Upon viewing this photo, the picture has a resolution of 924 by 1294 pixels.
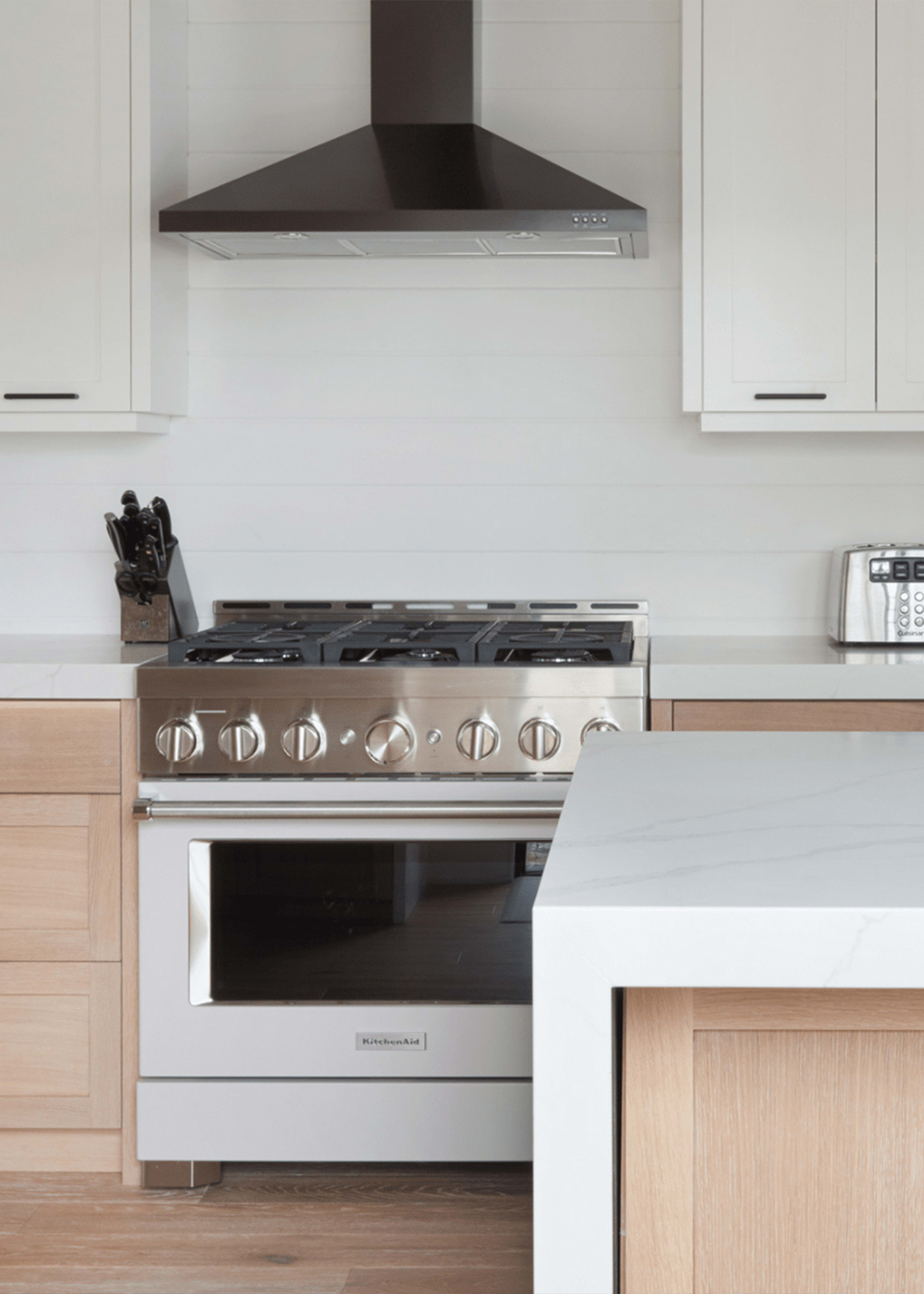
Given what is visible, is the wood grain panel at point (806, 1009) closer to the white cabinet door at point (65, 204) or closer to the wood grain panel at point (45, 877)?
the wood grain panel at point (45, 877)

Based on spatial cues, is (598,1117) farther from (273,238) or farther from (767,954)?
(273,238)

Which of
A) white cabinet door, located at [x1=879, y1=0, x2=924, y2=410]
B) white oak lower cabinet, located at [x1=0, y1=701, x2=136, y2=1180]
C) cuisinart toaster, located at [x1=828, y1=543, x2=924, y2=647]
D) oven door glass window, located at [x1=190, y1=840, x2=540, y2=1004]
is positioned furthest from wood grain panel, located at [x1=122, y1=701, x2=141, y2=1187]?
white cabinet door, located at [x1=879, y1=0, x2=924, y2=410]

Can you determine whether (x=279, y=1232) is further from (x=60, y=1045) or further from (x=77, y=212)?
(x=77, y=212)

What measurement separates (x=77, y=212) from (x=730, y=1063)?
2411 millimetres

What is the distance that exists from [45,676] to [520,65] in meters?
1.76

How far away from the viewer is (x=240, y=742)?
2.42 metres

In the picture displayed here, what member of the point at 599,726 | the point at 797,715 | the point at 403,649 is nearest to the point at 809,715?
the point at 797,715

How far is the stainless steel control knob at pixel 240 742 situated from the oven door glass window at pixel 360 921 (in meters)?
0.16

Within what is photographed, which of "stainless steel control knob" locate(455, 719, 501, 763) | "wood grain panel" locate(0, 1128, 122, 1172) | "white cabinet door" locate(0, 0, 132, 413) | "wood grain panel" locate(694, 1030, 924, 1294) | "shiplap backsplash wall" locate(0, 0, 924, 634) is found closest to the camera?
"wood grain panel" locate(694, 1030, 924, 1294)

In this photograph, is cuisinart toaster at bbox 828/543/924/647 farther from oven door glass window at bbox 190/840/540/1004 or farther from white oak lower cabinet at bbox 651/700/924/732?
oven door glass window at bbox 190/840/540/1004

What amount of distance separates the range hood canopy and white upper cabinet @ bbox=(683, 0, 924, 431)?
208 mm

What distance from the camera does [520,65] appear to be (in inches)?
119

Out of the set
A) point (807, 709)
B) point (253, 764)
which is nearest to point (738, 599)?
point (807, 709)

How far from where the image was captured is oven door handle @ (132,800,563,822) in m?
2.40
